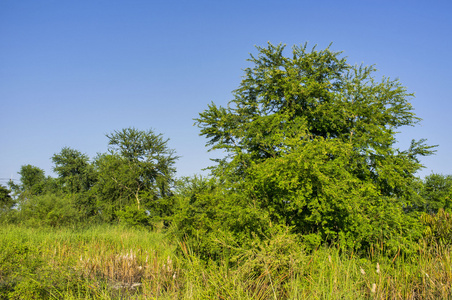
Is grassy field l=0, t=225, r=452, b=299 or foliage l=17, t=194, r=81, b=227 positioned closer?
grassy field l=0, t=225, r=452, b=299

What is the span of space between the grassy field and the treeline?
800 mm

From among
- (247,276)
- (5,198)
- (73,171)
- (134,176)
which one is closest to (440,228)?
(247,276)

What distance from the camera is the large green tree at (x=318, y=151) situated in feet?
36.8

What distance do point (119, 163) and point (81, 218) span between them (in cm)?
662

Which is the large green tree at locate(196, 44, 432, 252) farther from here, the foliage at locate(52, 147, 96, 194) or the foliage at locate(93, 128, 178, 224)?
the foliage at locate(52, 147, 96, 194)

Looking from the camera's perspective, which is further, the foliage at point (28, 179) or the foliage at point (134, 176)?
the foliage at point (28, 179)

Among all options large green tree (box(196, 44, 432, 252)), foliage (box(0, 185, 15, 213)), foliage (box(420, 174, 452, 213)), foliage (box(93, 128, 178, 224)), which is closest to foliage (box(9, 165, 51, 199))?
foliage (box(0, 185, 15, 213))

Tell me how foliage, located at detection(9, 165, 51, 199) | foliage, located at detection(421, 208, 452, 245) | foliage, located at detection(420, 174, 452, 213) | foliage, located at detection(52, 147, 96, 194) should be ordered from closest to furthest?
foliage, located at detection(421, 208, 452, 245)
foliage, located at detection(420, 174, 452, 213)
foliage, located at detection(52, 147, 96, 194)
foliage, located at detection(9, 165, 51, 199)

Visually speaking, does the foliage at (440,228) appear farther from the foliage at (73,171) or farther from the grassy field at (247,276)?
the foliage at (73,171)

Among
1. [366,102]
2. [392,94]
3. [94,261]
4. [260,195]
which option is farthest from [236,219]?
[392,94]

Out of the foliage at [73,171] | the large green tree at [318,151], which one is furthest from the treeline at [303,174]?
the foliage at [73,171]

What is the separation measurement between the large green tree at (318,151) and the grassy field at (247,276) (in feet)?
10.1

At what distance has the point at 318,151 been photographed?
1164cm

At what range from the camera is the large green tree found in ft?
36.8
